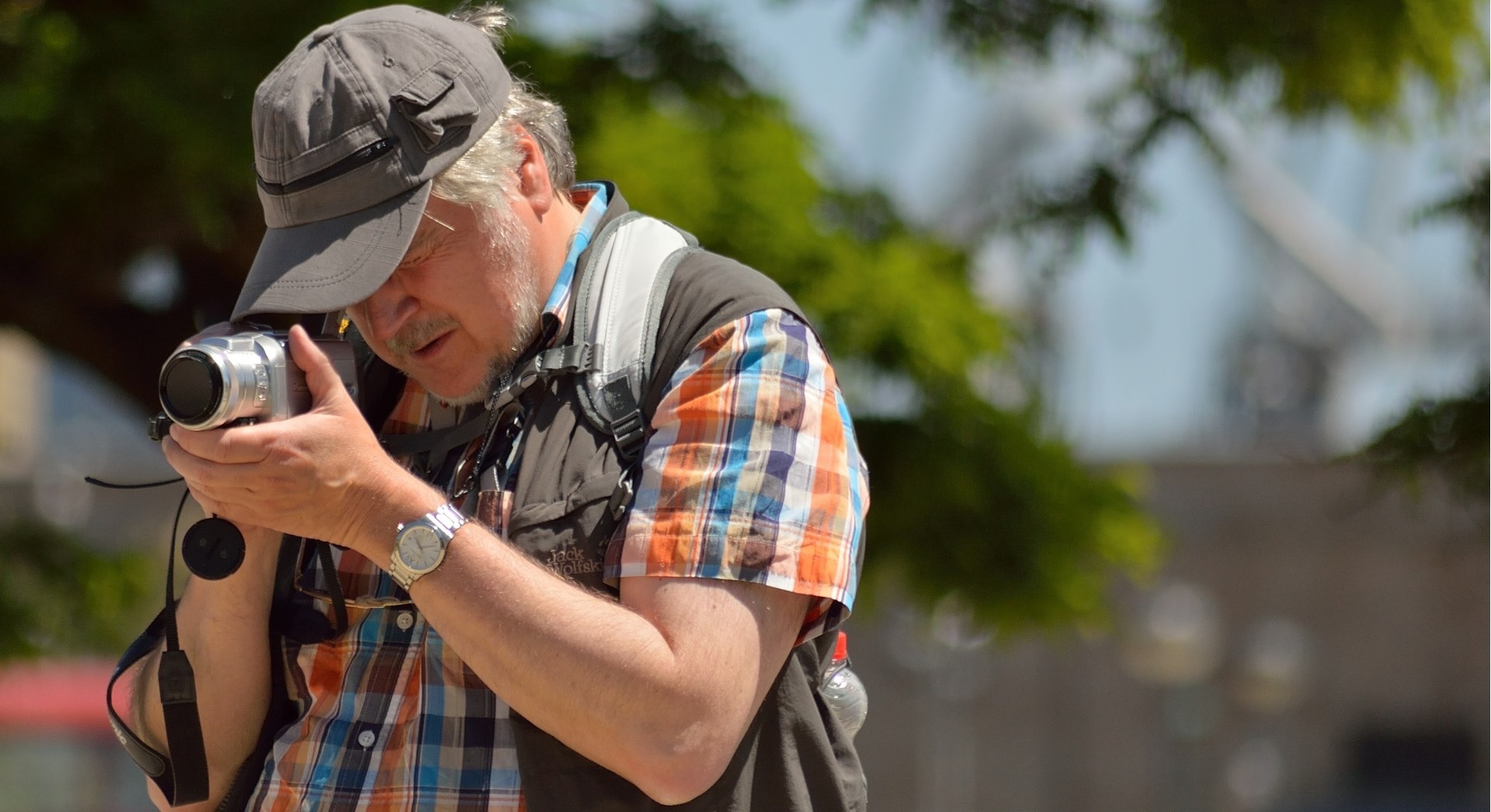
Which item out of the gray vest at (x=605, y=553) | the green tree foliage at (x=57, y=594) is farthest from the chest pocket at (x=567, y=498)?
the green tree foliage at (x=57, y=594)

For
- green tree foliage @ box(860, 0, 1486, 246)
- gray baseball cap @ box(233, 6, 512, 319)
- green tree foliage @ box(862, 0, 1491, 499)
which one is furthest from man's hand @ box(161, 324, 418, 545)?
green tree foliage @ box(860, 0, 1486, 246)

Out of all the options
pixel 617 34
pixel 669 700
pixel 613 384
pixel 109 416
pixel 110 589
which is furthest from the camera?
pixel 109 416

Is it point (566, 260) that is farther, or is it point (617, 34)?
point (617, 34)

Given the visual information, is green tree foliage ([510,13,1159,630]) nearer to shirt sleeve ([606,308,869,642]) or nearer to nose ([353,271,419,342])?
nose ([353,271,419,342])

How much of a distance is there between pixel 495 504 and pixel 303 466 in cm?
22

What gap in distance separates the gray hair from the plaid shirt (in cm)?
10

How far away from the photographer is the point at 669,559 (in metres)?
1.43

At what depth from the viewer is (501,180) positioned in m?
1.61

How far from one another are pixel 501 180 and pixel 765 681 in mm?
557

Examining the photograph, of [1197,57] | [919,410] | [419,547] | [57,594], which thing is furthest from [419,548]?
[57,594]

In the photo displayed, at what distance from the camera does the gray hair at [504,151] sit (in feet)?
5.18

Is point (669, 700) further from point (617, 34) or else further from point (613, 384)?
point (617, 34)

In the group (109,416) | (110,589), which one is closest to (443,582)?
(110,589)

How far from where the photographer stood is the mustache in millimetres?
1596
